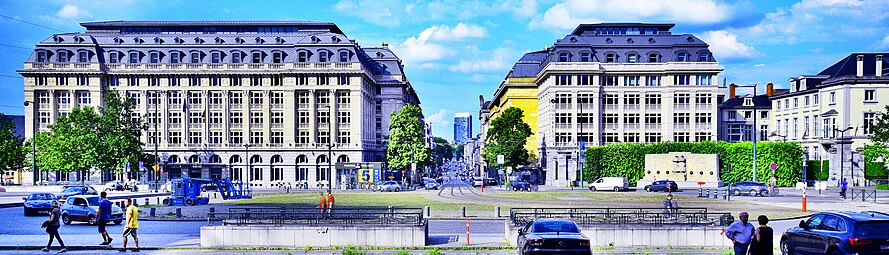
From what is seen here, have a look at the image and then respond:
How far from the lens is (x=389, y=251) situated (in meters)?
24.5

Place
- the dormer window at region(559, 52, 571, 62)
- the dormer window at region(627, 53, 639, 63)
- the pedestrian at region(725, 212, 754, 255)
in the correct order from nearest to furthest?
the pedestrian at region(725, 212, 754, 255), the dormer window at region(559, 52, 571, 62), the dormer window at region(627, 53, 639, 63)

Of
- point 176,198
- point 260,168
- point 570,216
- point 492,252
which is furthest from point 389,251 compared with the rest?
point 260,168

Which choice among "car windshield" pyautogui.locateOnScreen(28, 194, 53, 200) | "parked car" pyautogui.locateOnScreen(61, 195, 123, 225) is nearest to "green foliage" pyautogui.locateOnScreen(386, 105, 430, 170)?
"car windshield" pyautogui.locateOnScreen(28, 194, 53, 200)

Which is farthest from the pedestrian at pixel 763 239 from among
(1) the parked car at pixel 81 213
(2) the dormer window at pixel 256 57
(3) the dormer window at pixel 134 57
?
(3) the dormer window at pixel 134 57

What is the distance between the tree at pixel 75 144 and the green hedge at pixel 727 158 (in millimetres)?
54914

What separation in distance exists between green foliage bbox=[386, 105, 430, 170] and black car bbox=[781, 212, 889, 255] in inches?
2871

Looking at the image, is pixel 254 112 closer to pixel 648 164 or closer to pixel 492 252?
pixel 648 164

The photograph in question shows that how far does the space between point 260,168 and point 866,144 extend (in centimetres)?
7111

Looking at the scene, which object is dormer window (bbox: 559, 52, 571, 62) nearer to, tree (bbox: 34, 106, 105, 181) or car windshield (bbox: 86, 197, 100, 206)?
tree (bbox: 34, 106, 105, 181)

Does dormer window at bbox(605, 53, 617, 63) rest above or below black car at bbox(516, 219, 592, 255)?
above

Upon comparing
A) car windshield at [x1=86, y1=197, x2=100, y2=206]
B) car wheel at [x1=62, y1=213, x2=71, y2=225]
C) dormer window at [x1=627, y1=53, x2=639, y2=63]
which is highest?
dormer window at [x1=627, y1=53, x2=639, y2=63]

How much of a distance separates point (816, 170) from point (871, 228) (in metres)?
71.7

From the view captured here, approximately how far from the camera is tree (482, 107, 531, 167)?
91.1 meters

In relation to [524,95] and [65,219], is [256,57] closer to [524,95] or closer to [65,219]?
[524,95]
